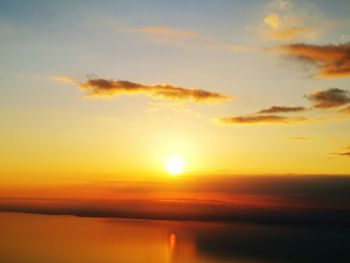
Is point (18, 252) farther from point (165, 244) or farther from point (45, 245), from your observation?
point (165, 244)

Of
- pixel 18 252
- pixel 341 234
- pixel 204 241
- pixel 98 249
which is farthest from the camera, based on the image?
pixel 341 234

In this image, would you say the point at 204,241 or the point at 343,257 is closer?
the point at 343,257

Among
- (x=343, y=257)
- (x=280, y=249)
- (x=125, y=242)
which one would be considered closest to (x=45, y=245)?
(x=125, y=242)

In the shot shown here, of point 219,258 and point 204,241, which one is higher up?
point 204,241

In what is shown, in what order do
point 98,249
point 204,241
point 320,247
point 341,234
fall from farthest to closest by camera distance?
point 341,234 → point 204,241 → point 320,247 → point 98,249

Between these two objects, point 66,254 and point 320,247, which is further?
point 320,247

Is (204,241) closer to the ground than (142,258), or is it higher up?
higher up

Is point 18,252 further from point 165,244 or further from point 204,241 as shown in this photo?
point 204,241

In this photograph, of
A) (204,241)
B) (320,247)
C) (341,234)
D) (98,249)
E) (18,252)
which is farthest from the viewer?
(341,234)

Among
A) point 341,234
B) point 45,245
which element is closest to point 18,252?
point 45,245
